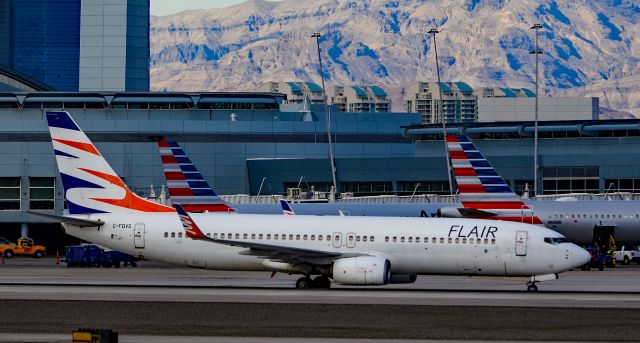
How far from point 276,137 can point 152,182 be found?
17419 millimetres

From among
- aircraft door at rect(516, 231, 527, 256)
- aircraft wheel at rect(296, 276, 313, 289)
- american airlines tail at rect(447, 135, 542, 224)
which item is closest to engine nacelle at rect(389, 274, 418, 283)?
aircraft wheel at rect(296, 276, 313, 289)

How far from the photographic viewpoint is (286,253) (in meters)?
60.5

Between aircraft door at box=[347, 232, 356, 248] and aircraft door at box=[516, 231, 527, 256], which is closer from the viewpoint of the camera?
aircraft door at box=[516, 231, 527, 256]

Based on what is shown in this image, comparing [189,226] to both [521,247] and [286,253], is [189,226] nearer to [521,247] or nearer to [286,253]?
[286,253]

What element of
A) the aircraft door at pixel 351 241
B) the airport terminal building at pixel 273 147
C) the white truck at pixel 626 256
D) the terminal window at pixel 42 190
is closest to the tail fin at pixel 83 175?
the aircraft door at pixel 351 241

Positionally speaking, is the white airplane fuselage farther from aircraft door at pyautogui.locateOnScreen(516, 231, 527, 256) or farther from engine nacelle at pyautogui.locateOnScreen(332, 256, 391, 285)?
engine nacelle at pyautogui.locateOnScreen(332, 256, 391, 285)

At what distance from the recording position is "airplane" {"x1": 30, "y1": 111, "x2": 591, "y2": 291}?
60.8 metres

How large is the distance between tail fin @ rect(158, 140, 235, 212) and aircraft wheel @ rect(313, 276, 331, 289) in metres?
23.3

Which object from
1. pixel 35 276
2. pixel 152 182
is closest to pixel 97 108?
pixel 152 182

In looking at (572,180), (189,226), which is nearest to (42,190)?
(572,180)

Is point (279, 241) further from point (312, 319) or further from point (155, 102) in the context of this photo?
point (155, 102)

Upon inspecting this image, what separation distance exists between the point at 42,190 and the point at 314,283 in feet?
289

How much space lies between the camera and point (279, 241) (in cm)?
6253

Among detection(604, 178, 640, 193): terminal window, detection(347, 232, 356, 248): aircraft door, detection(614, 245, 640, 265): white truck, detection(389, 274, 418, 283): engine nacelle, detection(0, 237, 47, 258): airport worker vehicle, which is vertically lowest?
detection(0, 237, 47, 258): airport worker vehicle
